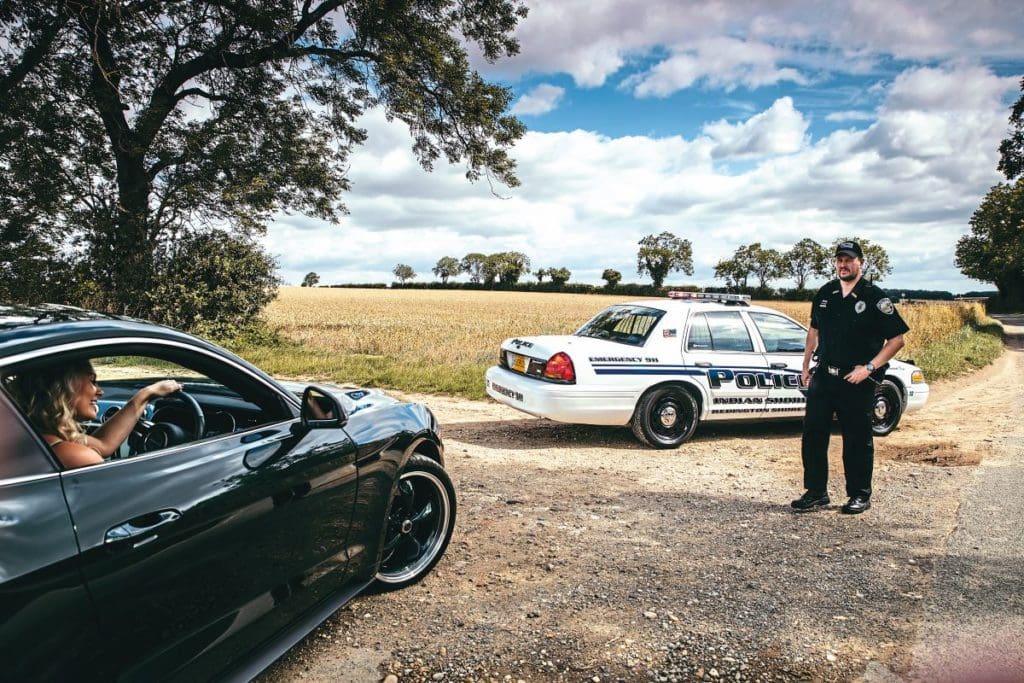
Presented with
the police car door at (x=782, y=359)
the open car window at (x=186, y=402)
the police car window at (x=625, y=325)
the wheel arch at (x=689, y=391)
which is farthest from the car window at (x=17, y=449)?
the police car door at (x=782, y=359)

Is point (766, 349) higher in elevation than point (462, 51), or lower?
lower

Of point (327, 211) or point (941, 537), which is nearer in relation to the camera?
point (941, 537)

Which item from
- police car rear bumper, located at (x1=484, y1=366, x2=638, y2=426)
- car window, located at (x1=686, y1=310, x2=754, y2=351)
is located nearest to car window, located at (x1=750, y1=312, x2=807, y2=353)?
car window, located at (x1=686, y1=310, x2=754, y2=351)

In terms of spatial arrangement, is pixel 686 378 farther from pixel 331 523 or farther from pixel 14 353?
pixel 14 353

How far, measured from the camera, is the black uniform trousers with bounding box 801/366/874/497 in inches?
195

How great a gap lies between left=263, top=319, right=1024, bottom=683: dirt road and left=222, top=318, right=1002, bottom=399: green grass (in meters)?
4.37

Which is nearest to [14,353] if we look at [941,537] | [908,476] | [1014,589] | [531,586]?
[531,586]

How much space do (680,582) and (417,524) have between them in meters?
1.48

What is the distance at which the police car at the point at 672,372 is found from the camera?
688 centimetres

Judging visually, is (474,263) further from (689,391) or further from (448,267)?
(689,391)

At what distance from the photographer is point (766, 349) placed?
7.62 m

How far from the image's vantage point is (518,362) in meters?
7.40

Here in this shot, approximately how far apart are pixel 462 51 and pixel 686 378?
14.2 m

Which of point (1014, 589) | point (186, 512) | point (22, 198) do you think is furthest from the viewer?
point (22, 198)
